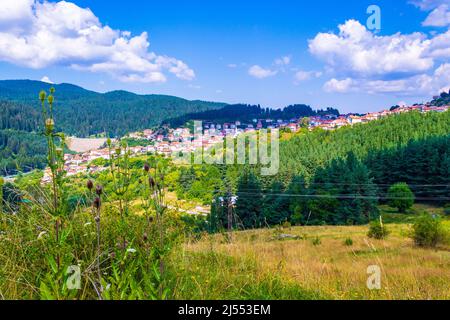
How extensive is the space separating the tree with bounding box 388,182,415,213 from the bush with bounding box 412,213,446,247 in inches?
1267

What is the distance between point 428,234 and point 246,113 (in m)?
138

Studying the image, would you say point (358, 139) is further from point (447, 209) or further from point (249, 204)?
point (249, 204)

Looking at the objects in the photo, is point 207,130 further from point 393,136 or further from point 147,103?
point 147,103

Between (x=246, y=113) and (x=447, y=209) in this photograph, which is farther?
(x=246, y=113)

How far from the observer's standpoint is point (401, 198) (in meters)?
47.4

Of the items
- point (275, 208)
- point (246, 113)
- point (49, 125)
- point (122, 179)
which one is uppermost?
point (246, 113)

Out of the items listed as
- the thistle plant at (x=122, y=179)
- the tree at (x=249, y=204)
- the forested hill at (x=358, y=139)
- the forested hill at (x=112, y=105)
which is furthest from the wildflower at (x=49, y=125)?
the forested hill at (x=112, y=105)

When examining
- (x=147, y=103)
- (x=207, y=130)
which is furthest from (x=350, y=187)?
(x=147, y=103)

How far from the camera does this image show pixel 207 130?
349 ft

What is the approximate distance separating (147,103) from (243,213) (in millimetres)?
133622

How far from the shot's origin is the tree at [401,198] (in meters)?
47.3

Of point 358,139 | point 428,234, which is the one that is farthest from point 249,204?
point 358,139

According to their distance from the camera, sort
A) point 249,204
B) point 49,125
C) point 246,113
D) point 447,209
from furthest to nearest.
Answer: point 246,113, point 249,204, point 447,209, point 49,125

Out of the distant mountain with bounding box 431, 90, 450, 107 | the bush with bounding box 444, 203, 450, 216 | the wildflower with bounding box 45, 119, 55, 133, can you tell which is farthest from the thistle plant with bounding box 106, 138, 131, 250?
the distant mountain with bounding box 431, 90, 450, 107
